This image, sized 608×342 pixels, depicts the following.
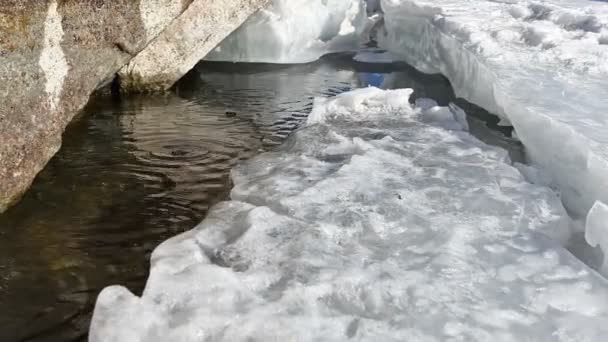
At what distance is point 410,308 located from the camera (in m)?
2.40

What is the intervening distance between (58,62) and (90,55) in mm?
449

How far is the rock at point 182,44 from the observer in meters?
6.61

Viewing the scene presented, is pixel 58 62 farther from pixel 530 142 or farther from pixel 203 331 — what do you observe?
pixel 530 142

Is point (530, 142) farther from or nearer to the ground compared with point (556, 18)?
nearer to the ground

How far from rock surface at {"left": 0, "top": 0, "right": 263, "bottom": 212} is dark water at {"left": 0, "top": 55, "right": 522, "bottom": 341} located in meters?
0.32

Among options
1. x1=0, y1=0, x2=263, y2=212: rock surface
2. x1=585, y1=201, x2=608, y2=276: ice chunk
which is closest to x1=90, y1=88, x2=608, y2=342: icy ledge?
x1=585, y1=201, x2=608, y2=276: ice chunk

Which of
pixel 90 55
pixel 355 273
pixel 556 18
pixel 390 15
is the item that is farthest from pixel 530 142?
pixel 390 15

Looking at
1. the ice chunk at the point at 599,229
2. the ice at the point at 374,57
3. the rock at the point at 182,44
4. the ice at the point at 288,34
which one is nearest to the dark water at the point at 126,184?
the rock at the point at 182,44

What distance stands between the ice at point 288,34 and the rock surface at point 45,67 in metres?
3.84

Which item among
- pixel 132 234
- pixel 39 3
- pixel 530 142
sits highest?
pixel 39 3

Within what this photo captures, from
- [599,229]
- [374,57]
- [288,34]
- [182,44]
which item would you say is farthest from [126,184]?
[374,57]

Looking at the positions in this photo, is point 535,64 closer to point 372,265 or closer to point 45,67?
point 372,265

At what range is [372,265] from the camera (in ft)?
8.87

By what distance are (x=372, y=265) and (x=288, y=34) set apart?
6.48m
